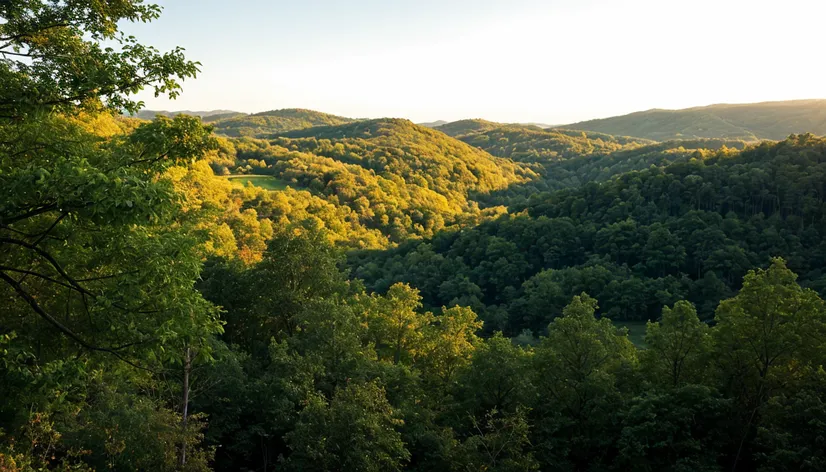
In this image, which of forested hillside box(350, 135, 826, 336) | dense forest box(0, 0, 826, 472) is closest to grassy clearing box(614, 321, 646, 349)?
forested hillside box(350, 135, 826, 336)

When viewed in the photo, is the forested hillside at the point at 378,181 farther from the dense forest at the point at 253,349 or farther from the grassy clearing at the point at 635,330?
the dense forest at the point at 253,349

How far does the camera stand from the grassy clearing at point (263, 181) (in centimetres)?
11648

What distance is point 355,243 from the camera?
111750mm

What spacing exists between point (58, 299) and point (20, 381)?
2.28 m

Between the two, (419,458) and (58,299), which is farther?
(419,458)

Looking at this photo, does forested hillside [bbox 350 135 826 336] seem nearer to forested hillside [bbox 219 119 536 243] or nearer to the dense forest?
the dense forest

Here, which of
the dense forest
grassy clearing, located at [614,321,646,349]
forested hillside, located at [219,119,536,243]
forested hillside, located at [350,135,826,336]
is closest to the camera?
the dense forest

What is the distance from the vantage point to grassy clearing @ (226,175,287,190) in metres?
116

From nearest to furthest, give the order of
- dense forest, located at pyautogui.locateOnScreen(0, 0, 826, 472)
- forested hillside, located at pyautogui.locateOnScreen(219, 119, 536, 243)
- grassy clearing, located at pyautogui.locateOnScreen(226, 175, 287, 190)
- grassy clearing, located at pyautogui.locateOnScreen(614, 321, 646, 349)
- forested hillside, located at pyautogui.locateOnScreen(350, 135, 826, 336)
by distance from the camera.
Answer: dense forest, located at pyautogui.locateOnScreen(0, 0, 826, 472) < grassy clearing, located at pyautogui.locateOnScreen(614, 321, 646, 349) < forested hillside, located at pyautogui.locateOnScreen(350, 135, 826, 336) < grassy clearing, located at pyautogui.locateOnScreen(226, 175, 287, 190) < forested hillside, located at pyautogui.locateOnScreen(219, 119, 536, 243)

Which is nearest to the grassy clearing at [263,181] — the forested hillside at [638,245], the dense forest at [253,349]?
the forested hillside at [638,245]

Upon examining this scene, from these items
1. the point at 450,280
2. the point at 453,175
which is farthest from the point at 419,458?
the point at 453,175

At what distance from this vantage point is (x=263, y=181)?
12281cm

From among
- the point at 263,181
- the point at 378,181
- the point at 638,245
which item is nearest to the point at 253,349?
the point at 638,245

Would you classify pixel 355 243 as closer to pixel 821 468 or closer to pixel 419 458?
pixel 419 458
